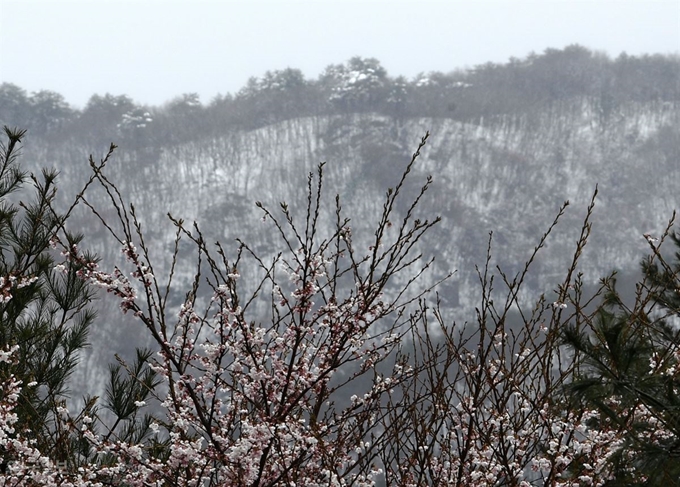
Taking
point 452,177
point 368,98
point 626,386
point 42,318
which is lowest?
point 452,177

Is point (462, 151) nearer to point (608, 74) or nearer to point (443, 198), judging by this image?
point (443, 198)

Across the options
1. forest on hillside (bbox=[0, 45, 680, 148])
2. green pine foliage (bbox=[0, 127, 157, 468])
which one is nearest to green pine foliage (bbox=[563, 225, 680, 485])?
green pine foliage (bbox=[0, 127, 157, 468])

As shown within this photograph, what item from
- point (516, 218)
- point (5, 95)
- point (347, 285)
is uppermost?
point (5, 95)

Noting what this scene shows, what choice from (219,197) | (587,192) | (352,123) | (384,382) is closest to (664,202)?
(587,192)

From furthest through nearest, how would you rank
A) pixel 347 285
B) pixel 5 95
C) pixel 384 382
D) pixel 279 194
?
1. pixel 279 194
2. pixel 5 95
3. pixel 347 285
4. pixel 384 382

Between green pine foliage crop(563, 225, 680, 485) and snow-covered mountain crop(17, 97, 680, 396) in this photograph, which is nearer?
green pine foliage crop(563, 225, 680, 485)

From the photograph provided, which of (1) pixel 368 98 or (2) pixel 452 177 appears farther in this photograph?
(1) pixel 368 98

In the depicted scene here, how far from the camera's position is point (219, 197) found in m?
84.1

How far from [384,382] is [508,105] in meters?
98.2

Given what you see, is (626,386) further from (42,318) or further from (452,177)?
(452,177)

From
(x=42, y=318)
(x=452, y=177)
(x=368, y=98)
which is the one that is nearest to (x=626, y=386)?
(x=42, y=318)

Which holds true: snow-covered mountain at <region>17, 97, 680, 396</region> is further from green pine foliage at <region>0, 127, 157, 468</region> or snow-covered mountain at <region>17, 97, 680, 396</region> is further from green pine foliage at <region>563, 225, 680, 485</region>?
green pine foliage at <region>563, 225, 680, 485</region>

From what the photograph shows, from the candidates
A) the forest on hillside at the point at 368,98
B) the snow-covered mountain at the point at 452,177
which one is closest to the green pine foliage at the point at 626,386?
the snow-covered mountain at the point at 452,177

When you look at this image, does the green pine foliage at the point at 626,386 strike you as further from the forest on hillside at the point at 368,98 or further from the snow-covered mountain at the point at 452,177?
Result: the forest on hillside at the point at 368,98
